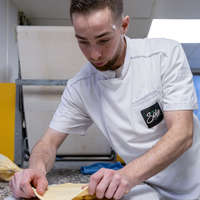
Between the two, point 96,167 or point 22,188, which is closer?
point 22,188

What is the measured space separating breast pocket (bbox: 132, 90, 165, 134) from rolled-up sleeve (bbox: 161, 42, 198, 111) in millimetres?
39

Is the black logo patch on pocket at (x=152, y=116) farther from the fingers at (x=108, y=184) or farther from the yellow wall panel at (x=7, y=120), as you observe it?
the yellow wall panel at (x=7, y=120)

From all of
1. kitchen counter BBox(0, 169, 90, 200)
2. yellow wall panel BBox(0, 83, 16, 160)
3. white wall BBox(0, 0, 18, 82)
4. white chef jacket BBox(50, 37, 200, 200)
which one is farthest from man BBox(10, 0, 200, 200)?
white wall BBox(0, 0, 18, 82)

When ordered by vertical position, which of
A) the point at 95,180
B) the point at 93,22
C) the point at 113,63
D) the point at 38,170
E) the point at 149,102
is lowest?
the point at 38,170

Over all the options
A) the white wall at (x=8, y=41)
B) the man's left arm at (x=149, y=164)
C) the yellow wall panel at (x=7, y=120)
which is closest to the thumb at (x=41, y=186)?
the man's left arm at (x=149, y=164)

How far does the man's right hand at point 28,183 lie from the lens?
0.72 m

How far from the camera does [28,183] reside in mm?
719

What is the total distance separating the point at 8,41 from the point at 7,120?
4.93 ft

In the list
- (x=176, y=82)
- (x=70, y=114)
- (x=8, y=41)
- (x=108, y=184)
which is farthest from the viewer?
(x=8, y=41)

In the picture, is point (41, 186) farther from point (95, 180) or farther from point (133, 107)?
point (133, 107)

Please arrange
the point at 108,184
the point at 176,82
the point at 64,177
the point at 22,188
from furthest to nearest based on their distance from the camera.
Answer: the point at 64,177 < the point at 176,82 < the point at 22,188 < the point at 108,184

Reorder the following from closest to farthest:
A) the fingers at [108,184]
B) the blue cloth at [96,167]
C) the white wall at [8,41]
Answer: the fingers at [108,184] → the blue cloth at [96,167] → the white wall at [8,41]

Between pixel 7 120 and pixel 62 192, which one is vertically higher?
pixel 62 192

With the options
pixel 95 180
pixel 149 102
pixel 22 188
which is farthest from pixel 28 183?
pixel 149 102
